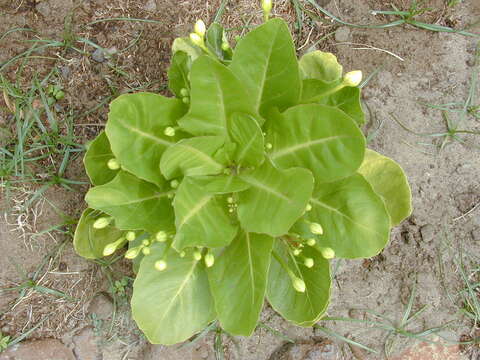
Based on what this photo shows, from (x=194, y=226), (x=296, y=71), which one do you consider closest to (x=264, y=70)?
(x=296, y=71)

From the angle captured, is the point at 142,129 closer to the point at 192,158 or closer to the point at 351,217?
the point at 192,158

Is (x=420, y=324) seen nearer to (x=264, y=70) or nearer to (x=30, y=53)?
(x=264, y=70)

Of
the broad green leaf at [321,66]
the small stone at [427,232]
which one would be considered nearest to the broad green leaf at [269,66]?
the broad green leaf at [321,66]

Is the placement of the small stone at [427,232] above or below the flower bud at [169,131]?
below

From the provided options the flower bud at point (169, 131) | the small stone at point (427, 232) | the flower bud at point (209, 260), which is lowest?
the small stone at point (427, 232)

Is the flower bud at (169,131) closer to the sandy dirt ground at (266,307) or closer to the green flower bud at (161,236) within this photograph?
the green flower bud at (161,236)

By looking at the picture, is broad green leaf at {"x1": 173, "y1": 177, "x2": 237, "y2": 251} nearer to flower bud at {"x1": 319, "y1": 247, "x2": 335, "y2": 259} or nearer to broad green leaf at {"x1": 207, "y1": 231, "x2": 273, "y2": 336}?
broad green leaf at {"x1": 207, "y1": 231, "x2": 273, "y2": 336}
